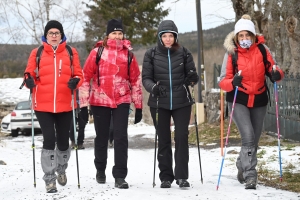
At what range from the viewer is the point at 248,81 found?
698cm

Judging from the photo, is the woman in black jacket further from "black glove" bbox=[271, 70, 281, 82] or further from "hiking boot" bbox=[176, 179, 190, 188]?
"black glove" bbox=[271, 70, 281, 82]

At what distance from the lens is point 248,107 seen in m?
7.01

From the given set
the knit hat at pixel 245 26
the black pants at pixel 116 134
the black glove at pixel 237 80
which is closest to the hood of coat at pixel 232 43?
the knit hat at pixel 245 26

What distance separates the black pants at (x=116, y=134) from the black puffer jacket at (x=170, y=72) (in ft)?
1.47

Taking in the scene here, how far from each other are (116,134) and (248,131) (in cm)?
165

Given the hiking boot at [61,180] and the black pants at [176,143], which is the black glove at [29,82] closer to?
the hiking boot at [61,180]

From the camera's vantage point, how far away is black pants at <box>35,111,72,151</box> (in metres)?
6.73

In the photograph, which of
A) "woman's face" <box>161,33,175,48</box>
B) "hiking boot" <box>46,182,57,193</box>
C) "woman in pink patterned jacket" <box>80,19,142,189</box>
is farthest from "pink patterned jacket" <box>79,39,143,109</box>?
"hiking boot" <box>46,182,57,193</box>

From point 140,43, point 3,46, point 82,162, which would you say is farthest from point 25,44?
point 82,162

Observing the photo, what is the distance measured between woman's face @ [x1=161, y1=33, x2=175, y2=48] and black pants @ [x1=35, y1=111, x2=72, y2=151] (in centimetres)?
148

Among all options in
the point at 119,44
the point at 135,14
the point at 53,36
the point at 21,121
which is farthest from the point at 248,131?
the point at 135,14

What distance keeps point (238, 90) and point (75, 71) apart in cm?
207

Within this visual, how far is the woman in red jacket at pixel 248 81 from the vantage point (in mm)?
6918

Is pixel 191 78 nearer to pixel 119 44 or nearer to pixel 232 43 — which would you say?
pixel 232 43
